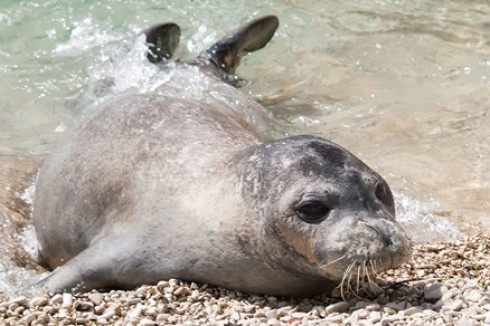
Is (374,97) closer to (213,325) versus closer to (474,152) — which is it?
(474,152)

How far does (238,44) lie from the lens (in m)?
6.71

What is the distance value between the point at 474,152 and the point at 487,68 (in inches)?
84.5

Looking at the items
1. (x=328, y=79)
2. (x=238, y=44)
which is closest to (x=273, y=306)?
(x=238, y=44)

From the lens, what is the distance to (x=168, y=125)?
4051mm

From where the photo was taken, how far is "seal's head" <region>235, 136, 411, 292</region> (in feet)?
9.54

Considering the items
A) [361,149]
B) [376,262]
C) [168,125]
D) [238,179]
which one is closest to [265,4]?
[361,149]

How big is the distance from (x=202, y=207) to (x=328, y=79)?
4417 mm

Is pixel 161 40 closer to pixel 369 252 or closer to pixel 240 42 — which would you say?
pixel 240 42

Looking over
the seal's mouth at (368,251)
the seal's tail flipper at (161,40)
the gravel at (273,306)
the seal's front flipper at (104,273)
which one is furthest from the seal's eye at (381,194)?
the seal's tail flipper at (161,40)

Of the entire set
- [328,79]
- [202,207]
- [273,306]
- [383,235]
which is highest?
[383,235]

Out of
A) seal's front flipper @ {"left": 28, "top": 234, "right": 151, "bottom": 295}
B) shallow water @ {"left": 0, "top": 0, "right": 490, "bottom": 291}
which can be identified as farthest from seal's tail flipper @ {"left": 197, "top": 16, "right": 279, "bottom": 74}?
seal's front flipper @ {"left": 28, "top": 234, "right": 151, "bottom": 295}

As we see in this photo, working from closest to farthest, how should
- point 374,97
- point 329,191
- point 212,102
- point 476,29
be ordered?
point 329,191 → point 212,102 → point 374,97 → point 476,29

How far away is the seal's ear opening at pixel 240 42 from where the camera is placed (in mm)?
6578

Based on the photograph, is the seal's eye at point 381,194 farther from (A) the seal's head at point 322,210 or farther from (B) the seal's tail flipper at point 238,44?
(B) the seal's tail flipper at point 238,44
